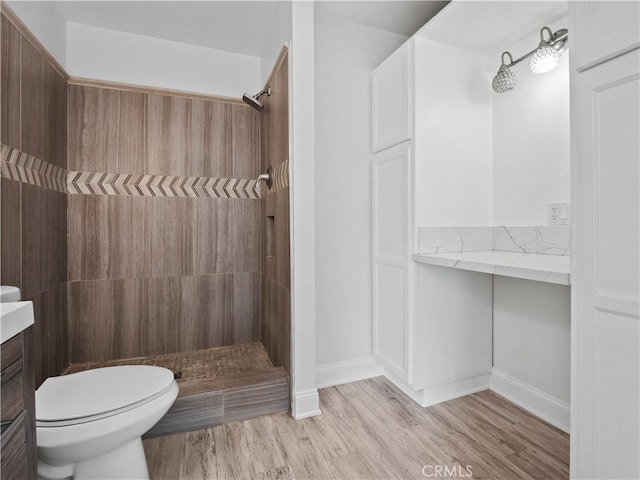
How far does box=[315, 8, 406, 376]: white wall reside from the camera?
220 centimetres

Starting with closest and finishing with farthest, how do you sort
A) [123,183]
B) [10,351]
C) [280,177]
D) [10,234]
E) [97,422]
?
[10,351] < [97,422] < [10,234] < [280,177] < [123,183]

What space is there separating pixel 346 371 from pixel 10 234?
78.3 inches

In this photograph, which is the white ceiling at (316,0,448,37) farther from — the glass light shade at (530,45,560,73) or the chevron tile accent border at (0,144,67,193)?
the chevron tile accent border at (0,144,67,193)

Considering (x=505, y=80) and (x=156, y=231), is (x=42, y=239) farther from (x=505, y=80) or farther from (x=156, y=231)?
(x=505, y=80)

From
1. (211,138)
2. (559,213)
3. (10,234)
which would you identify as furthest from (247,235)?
(559,213)

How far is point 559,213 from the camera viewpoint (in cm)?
172

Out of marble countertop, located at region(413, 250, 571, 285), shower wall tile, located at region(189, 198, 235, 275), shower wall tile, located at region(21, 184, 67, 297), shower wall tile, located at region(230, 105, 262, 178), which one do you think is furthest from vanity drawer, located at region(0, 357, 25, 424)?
shower wall tile, located at region(230, 105, 262, 178)

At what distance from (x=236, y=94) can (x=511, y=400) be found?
279 centimetres

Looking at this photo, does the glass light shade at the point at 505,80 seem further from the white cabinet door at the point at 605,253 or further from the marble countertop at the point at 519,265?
the marble countertop at the point at 519,265

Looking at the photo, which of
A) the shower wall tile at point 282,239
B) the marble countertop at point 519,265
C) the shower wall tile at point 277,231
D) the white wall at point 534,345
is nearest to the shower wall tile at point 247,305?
the shower wall tile at point 277,231

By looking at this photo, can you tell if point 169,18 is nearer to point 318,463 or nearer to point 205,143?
point 205,143

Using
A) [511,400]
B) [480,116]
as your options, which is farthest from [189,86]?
[511,400]

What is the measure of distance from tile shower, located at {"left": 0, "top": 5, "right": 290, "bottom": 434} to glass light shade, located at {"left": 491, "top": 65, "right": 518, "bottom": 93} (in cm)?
116

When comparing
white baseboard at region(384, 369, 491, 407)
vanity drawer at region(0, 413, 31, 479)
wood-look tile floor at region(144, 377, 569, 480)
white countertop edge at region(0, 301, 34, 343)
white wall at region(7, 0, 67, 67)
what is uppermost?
white wall at region(7, 0, 67, 67)
